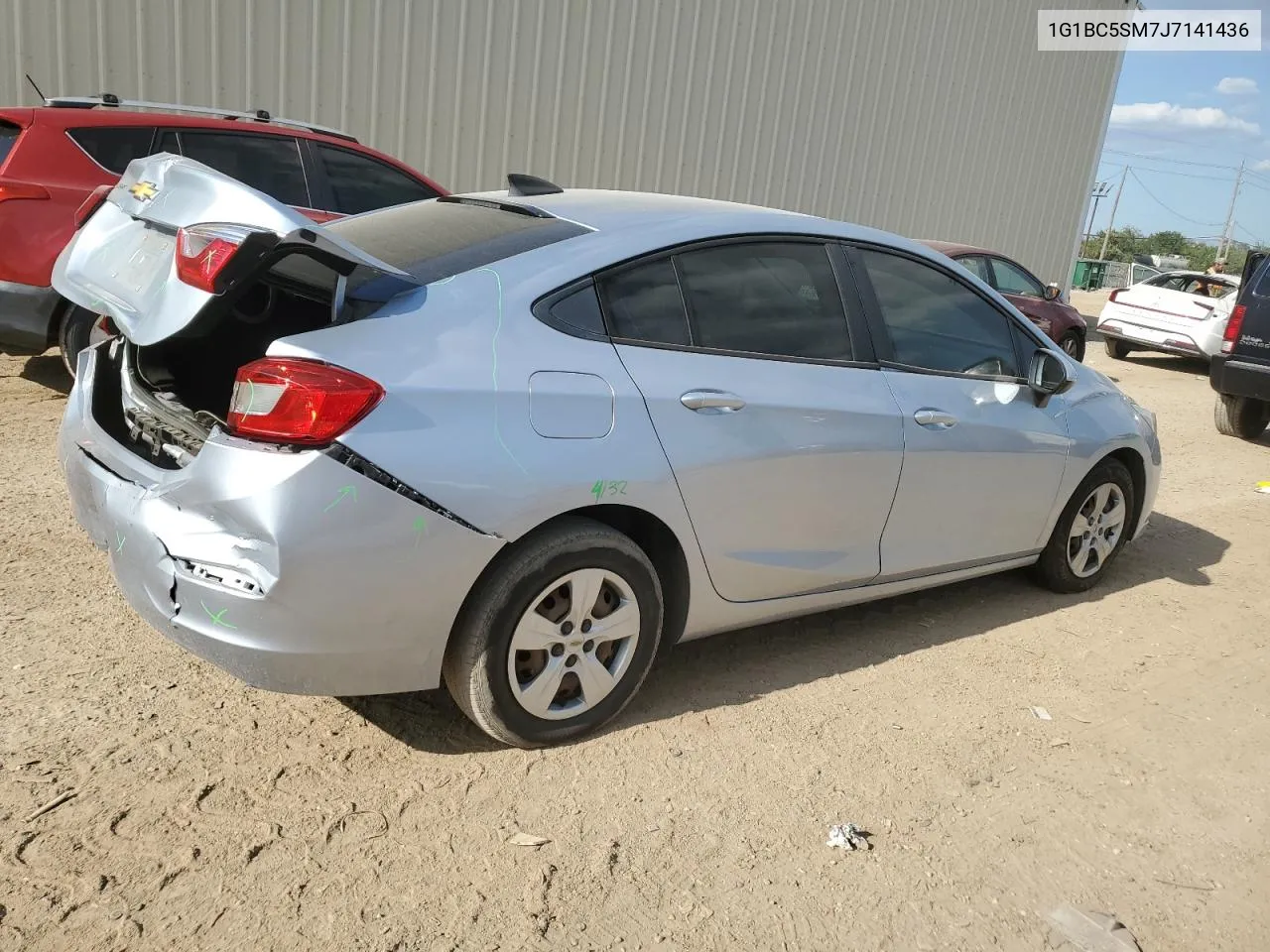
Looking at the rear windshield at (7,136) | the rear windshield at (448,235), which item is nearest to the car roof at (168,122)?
the rear windshield at (7,136)

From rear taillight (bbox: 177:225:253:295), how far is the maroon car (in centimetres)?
1039

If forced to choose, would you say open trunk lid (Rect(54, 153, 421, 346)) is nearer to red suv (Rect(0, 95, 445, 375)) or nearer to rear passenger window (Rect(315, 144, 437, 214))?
red suv (Rect(0, 95, 445, 375))

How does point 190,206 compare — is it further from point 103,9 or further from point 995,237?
point 995,237

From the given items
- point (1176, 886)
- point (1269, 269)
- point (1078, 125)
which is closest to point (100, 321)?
point (1176, 886)

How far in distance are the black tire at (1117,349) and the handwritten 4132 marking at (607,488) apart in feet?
46.4

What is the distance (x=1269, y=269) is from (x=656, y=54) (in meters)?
6.46

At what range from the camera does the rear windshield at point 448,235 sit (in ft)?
9.80

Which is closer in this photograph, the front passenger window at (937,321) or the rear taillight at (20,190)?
the front passenger window at (937,321)

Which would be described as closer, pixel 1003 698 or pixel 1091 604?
pixel 1003 698

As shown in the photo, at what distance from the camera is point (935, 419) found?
3807 mm

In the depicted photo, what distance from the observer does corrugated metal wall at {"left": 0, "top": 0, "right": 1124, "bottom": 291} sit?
8.54m

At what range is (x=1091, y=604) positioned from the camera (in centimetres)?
484

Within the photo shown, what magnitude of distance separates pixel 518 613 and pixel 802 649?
1.56m

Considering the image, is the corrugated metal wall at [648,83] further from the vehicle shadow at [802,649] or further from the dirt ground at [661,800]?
the vehicle shadow at [802,649]
